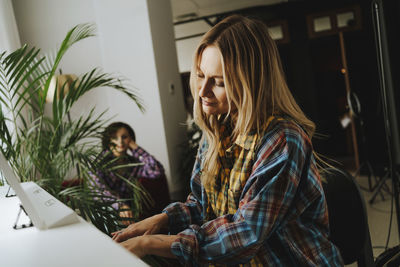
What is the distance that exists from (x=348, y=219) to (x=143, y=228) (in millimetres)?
605

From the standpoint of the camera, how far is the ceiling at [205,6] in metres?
6.40

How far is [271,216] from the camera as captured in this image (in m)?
0.83

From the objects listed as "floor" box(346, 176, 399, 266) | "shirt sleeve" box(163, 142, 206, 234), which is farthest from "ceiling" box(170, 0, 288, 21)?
"shirt sleeve" box(163, 142, 206, 234)

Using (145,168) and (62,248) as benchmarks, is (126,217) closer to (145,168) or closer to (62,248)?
(62,248)

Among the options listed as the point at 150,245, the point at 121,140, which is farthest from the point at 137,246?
the point at 121,140

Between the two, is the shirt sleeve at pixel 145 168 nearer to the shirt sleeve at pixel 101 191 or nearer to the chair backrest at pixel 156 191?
the chair backrest at pixel 156 191

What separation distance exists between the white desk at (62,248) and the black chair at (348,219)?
2.31 feet

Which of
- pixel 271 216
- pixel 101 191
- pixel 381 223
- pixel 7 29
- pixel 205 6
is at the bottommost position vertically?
pixel 381 223

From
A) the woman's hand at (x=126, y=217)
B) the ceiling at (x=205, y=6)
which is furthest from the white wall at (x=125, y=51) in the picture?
the ceiling at (x=205, y=6)

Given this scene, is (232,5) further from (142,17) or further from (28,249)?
(28,249)

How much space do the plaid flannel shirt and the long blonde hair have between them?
55 mm

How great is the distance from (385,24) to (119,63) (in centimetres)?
302

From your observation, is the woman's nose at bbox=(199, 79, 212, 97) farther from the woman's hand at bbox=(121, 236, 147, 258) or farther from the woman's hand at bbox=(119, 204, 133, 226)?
the woman's hand at bbox=(119, 204, 133, 226)

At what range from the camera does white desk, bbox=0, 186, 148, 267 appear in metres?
0.60
